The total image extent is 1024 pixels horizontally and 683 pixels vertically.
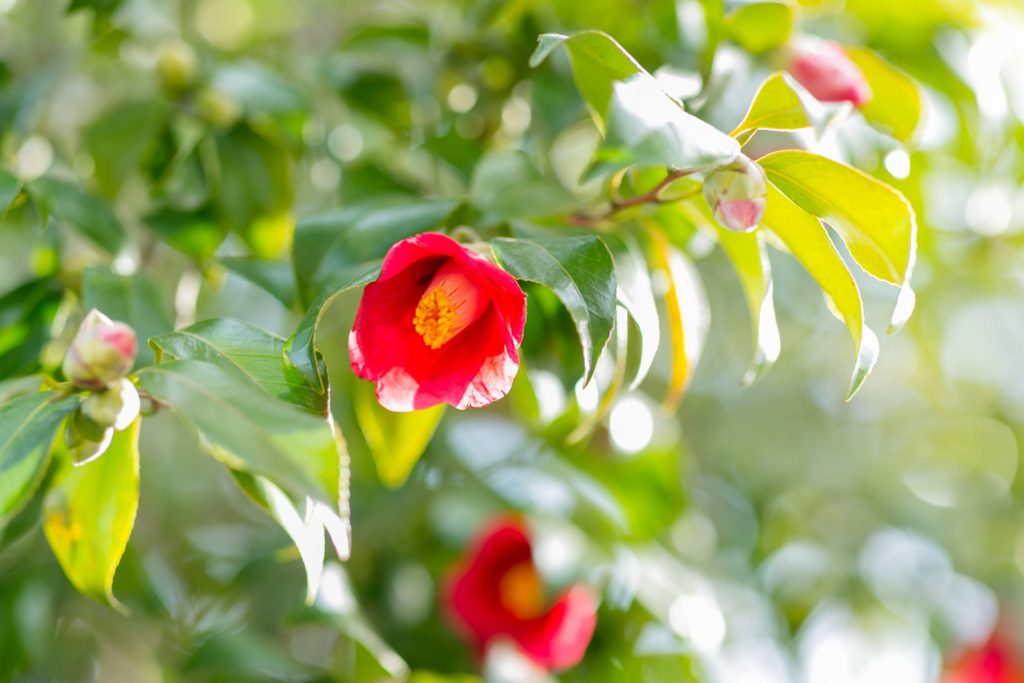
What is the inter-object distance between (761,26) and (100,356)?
2.15 feet

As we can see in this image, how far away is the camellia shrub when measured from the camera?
1.98ft

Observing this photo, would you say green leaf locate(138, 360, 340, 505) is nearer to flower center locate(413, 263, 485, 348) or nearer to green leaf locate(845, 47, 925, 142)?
flower center locate(413, 263, 485, 348)

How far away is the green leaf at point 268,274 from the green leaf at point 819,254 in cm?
37

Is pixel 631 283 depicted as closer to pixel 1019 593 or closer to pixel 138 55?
pixel 138 55

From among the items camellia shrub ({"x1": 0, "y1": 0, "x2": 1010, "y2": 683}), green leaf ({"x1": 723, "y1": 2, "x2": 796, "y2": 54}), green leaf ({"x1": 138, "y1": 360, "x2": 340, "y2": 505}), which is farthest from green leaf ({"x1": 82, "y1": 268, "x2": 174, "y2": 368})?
green leaf ({"x1": 723, "y1": 2, "x2": 796, "y2": 54})

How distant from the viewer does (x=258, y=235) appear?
3.43ft

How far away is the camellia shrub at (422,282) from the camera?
0.60 metres

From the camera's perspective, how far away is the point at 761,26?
3.10 ft

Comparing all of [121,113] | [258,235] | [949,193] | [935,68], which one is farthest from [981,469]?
[121,113]

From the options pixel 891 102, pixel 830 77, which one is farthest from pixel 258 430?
pixel 891 102

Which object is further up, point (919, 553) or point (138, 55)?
point (138, 55)

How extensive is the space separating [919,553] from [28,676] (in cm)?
158

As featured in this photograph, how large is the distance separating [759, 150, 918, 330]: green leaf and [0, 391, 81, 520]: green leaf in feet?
1.50

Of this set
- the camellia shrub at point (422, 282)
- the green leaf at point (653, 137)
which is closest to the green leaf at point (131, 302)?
the camellia shrub at point (422, 282)
